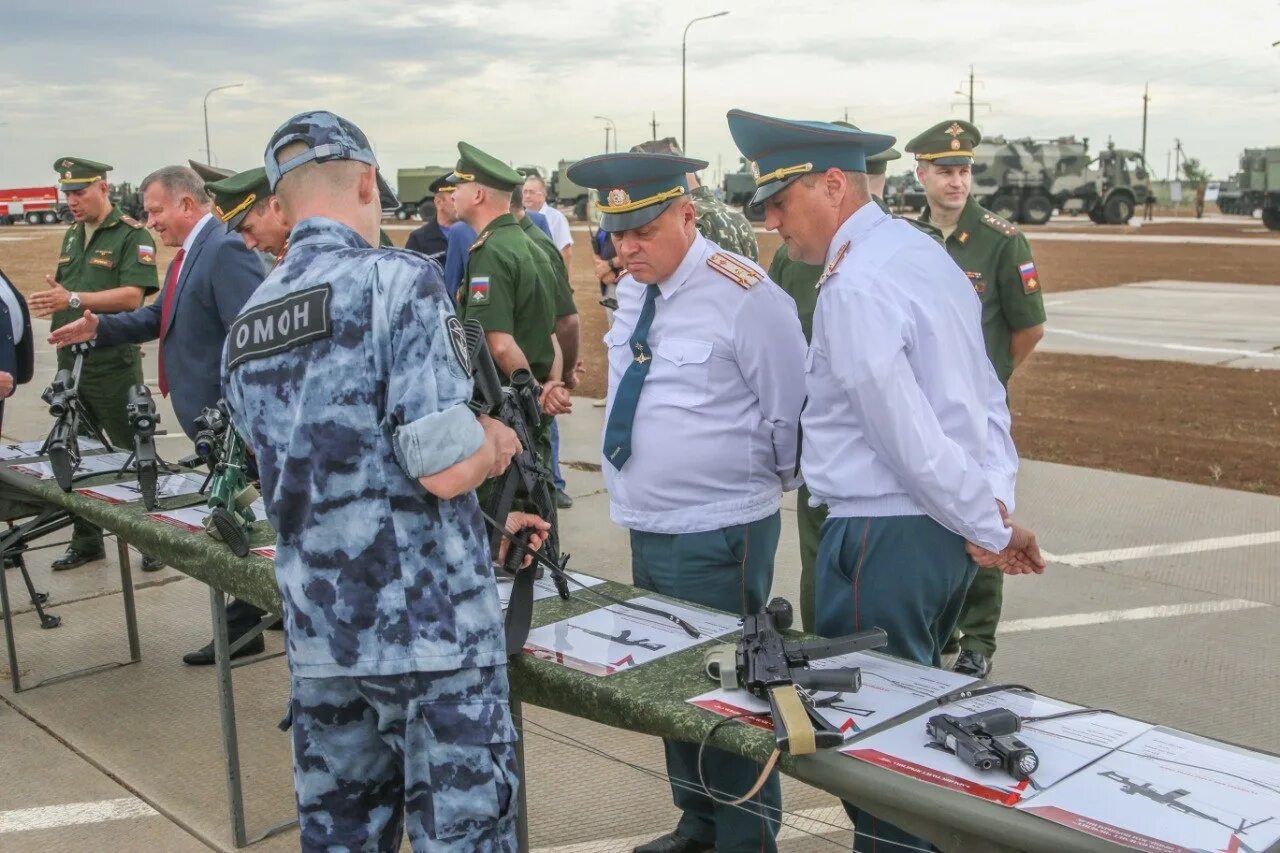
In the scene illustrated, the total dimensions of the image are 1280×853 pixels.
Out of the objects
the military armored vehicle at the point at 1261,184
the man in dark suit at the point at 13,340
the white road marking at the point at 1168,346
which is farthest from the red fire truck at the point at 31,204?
the man in dark suit at the point at 13,340

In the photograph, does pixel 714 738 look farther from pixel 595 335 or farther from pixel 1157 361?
pixel 595 335

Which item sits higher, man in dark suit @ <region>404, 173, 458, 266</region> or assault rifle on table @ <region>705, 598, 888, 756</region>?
man in dark suit @ <region>404, 173, 458, 266</region>

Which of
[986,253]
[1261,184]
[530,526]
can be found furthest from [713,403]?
[1261,184]

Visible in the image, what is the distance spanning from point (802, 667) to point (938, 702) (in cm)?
25

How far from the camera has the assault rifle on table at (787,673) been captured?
195 centimetres

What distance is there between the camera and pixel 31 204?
59438mm

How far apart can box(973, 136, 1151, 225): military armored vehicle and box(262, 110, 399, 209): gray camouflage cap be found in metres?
39.7

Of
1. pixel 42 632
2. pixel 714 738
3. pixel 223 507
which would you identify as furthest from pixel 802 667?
pixel 42 632

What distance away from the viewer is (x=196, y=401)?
4590mm

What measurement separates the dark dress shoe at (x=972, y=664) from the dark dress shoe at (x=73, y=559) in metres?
4.37

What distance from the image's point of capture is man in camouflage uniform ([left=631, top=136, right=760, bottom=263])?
4.30 m

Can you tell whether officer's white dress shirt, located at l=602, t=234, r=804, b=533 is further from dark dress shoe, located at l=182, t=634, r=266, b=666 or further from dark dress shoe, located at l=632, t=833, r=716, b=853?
dark dress shoe, located at l=182, t=634, r=266, b=666

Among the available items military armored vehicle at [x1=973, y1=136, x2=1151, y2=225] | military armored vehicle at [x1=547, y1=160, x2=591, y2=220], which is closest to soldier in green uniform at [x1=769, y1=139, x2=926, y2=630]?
military armored vehicle at [x1=973, y1=136, x2=1151, y2=225]

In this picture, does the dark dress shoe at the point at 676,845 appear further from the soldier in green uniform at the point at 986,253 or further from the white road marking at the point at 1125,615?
the white road marking at the point at 1125,615
